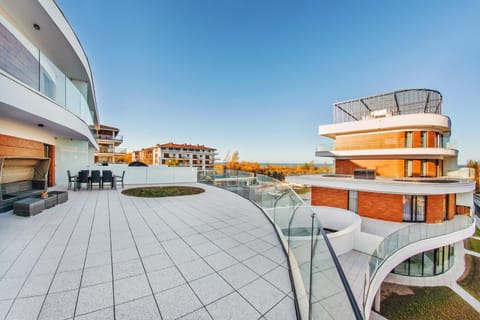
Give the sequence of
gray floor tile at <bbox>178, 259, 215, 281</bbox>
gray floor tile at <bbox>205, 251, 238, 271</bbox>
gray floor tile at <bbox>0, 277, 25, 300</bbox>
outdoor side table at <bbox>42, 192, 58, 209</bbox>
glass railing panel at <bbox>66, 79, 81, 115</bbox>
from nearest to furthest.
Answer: gray floor tile at <bbox>0, 277, 25, 300</bbox>, gray floor tile at <bbox>178, 259, 215, 281</bbox>, gray floor tile at <bbox>205, 251, 238, 271</bbox>, outdoor side table at <bbox>42, 192, 58, 209</bbox>, glass railing panel at <bbox>66, 79, 81, 115</bbox>

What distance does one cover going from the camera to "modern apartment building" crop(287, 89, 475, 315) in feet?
36.6

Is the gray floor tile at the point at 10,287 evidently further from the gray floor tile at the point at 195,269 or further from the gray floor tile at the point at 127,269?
the gray floor tile at the point at 195,269

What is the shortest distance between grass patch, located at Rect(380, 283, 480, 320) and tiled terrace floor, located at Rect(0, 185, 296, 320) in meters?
9.87

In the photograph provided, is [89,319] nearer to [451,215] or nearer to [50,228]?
[50,228]

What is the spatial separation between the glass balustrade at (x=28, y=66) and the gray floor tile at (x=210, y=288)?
293 inches

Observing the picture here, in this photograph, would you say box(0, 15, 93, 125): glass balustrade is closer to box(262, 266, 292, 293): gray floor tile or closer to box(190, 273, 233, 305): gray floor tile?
box(190, 273, 233, 305): gray floor tile

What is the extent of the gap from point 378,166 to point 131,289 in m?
19.6

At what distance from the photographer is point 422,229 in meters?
10.2

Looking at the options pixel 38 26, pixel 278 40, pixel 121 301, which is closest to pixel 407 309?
pixel 121 301

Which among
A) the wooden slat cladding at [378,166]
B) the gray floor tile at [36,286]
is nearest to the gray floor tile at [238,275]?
the gray floor tile at [36,286]

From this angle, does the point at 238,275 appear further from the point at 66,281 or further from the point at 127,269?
the point at 66,281

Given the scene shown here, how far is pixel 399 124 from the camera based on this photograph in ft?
47.8

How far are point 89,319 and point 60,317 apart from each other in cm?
27

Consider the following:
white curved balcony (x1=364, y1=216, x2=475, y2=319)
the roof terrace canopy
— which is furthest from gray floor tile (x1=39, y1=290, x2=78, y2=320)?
the roof terrace canopy
